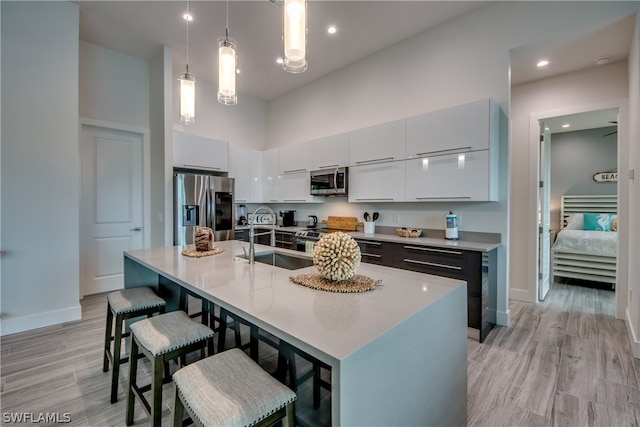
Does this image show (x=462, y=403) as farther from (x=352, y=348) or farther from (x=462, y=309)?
(x=352, y=348)

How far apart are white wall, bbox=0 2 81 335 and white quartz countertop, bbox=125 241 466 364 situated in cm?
203

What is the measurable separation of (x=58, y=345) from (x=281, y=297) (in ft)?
8.88

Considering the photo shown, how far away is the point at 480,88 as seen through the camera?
3.02m

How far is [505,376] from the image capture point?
210cm

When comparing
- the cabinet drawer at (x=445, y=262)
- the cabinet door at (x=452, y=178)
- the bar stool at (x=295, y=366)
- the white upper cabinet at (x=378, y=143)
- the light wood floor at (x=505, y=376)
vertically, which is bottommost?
the light wood floor at (x=505, y=376)

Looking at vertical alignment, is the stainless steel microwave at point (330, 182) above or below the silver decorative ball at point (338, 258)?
above

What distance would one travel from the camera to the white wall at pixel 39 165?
276cm

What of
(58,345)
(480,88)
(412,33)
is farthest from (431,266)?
(58,345)

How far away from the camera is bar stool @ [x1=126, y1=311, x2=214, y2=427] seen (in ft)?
4.33

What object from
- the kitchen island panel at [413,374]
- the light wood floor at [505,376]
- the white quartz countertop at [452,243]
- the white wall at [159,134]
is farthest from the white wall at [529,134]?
the white wall at [159,134]

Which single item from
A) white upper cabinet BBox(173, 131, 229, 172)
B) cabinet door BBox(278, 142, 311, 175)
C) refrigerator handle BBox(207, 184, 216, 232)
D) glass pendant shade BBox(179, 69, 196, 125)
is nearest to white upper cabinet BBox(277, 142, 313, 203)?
cabinet door BBox(278, 142, 311, 175)

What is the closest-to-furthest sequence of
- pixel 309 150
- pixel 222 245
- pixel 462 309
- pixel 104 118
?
pixel 462 309 → pixel 222 245 → pixel 104 118 → pixel 309 150

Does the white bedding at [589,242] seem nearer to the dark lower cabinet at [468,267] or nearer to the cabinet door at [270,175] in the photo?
the dark lower cabinet at [468,267]

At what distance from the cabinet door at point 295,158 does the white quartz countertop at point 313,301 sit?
280 cm
